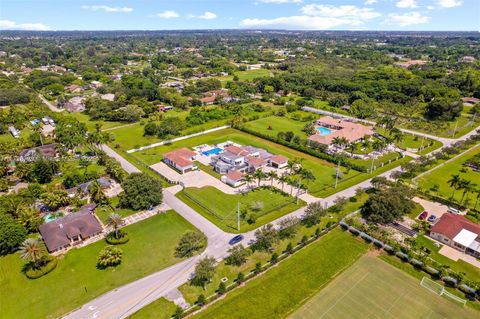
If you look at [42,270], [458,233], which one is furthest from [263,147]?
[42,270]

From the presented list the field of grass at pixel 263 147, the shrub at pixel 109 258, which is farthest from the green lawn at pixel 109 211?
the field of grass at pixel 263 147

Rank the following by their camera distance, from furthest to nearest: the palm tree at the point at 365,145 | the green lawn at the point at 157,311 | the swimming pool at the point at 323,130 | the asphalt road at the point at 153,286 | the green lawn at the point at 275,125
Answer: the swimming pool at the point at 323,130, the green lawn at the point at 275,125, the palm tree at the point at 365,145, the asphalt road at the point at 153,286, the green lawn at the point at 157,311

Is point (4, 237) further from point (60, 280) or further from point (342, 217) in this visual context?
point (342, 217)

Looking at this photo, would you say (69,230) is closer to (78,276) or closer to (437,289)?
(78,276)

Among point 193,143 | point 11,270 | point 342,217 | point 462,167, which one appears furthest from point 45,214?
point 462,167

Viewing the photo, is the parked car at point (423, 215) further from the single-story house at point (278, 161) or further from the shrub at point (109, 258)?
the shrub at point (109, 258)

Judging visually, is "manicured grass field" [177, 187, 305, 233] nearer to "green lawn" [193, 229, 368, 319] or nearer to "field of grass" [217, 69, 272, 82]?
"green lawn" [193, 229, 368, 319]
